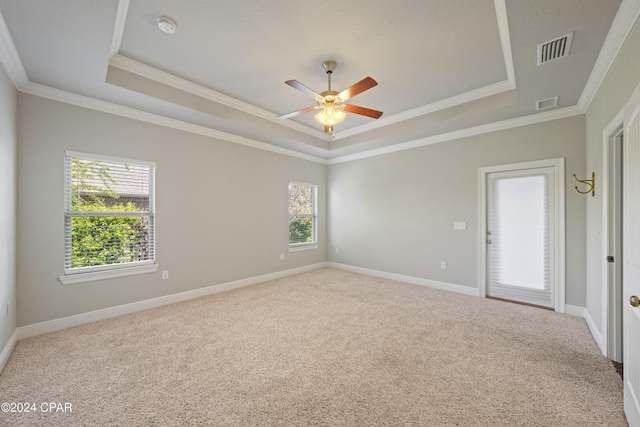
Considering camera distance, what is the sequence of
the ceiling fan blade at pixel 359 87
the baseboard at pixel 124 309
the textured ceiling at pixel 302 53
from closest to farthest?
the textured ceiling at pixel 302 53
the ceiling fan blade at pixel 359 87
the baseboard at pixel 124 309

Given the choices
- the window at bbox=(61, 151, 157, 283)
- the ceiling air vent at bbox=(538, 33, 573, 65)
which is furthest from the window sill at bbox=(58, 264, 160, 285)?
the ceiling air vent at bbox=(538, 33, 573, 65)

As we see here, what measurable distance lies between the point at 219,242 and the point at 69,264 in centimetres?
181

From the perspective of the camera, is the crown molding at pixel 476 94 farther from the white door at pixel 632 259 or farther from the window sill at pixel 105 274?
the window sill at pixel 105 274

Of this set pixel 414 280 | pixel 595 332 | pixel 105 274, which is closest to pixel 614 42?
pixel 595 332

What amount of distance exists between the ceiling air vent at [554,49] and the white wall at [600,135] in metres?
0.35

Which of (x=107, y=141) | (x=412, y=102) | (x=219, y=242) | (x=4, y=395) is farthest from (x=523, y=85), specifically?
(x=4, y=395)

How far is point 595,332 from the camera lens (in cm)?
271

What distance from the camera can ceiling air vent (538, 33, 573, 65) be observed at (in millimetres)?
2059

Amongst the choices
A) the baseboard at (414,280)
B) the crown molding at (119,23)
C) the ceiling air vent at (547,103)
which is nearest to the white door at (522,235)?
the baseboard at (414,280)

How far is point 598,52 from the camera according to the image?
2207 millimetres

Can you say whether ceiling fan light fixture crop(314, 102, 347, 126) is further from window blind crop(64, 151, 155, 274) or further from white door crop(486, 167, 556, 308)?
white door crop(486, 167, 556, 308)

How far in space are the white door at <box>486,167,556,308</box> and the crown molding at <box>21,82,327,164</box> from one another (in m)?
4.01

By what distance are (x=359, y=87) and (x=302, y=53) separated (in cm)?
75

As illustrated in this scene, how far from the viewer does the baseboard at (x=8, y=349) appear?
220cm
